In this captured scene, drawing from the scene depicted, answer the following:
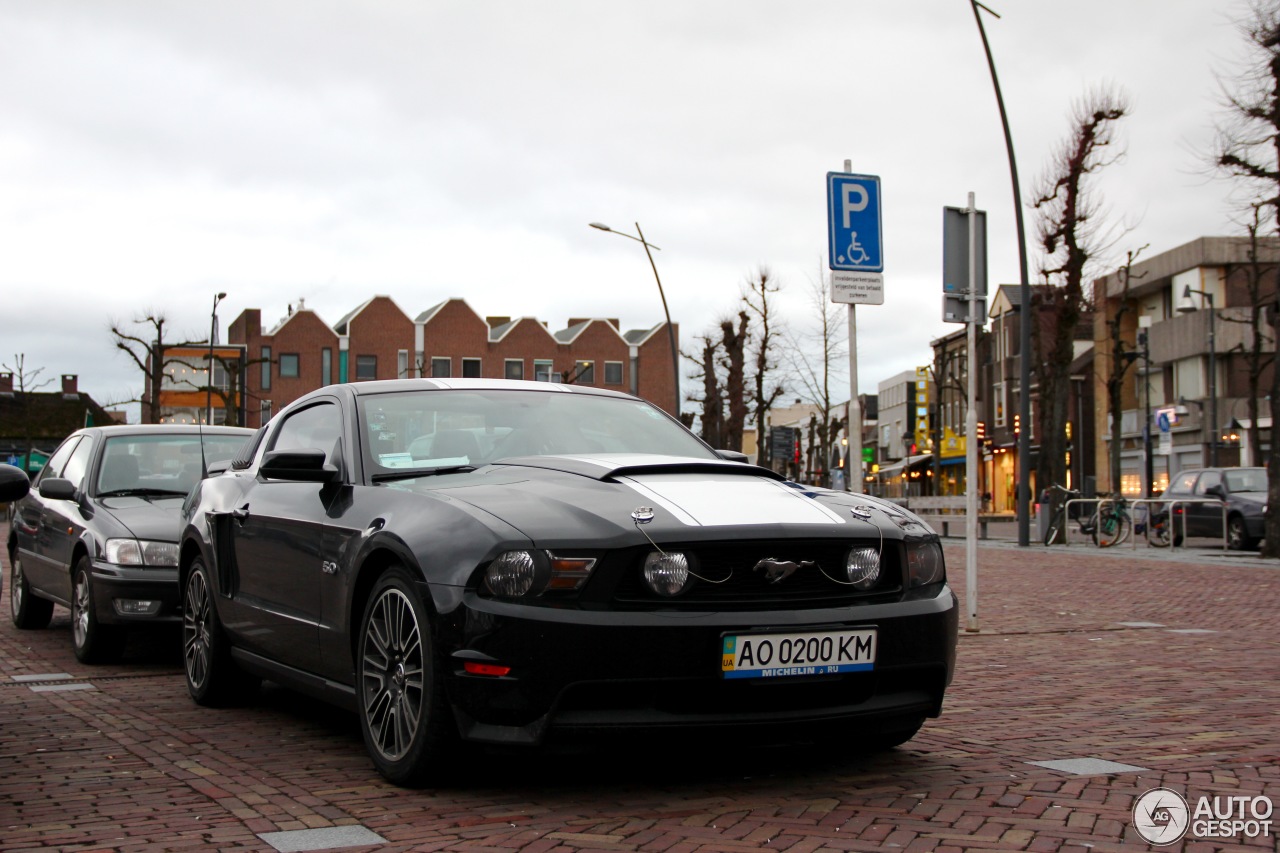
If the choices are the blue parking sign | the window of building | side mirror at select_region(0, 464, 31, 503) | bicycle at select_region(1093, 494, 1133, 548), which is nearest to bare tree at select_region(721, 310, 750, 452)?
bicycle at select_region(1093, 494, 1133, 548)

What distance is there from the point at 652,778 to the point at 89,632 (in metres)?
4.98

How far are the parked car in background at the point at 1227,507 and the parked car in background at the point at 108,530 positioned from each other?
65.8 ft

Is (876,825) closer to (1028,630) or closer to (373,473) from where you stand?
(373,473)

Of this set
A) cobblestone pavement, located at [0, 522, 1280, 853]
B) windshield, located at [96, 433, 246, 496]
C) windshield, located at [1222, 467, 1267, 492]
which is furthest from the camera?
windshield, located at [1222, 467, 1267, 492]

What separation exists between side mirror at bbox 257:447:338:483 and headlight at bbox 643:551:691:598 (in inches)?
66.7

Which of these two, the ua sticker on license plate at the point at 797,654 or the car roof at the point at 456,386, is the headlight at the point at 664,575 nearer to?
the ua sticker on license plate at the point at 797,654

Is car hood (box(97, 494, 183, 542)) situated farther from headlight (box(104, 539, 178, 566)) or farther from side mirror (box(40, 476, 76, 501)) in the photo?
side mirror (box(40, 476, 76, 501))

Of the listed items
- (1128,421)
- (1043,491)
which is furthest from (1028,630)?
(1128,421)

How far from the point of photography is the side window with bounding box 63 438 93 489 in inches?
376

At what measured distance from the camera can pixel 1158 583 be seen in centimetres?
1586

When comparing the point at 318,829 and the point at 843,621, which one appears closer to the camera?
the point at 318,829

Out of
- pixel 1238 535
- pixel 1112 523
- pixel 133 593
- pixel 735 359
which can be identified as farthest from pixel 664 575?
pixel 735 359

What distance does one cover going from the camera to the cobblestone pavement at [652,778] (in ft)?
13.0

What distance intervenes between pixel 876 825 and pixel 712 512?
3.58 ft
